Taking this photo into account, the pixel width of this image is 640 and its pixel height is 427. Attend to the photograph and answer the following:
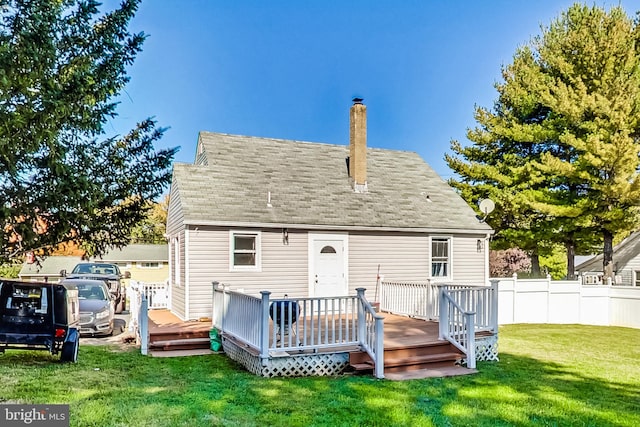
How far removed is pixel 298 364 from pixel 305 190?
7096mm

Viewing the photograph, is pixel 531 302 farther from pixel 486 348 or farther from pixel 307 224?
pixel 307 224

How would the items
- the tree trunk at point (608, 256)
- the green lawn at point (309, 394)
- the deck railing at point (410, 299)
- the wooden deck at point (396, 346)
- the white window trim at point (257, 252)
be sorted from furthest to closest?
1. the tree trunk at point (608, 256)
2. the white window trim at point (257, 252)
3. the deck railing at point (410, 299)
4. the wooden deck at point (396, 346)
5. the green lawn at point (309, 394)

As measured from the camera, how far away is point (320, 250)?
13.6 m

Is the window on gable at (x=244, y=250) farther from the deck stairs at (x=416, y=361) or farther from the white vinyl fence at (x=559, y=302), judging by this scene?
the white vinyl fence at (x=559, y=302)

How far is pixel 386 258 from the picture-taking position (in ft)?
46.9

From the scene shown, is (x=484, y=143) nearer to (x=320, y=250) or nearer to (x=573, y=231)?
(x=573, y=231)

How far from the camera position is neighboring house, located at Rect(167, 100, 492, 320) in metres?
12.5

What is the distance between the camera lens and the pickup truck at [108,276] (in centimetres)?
1852

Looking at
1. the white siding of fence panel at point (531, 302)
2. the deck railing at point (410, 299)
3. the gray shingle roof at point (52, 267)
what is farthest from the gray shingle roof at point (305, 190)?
the gray shingle roof at point (52, 267)

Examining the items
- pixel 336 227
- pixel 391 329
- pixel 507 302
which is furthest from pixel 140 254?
pixel 391 329

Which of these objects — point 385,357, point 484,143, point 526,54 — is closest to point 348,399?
point 385,357

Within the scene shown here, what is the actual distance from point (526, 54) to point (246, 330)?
20.0 m

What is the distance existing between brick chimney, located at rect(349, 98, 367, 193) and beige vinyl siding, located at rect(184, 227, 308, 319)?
3.16m

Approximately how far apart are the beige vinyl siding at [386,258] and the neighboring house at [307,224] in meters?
0.03
